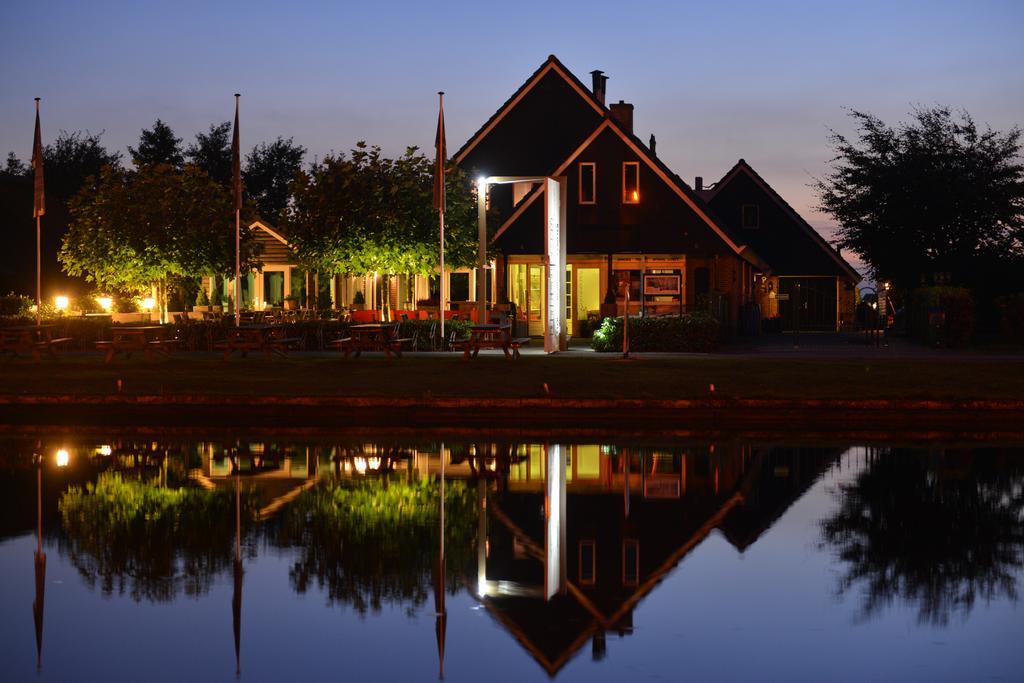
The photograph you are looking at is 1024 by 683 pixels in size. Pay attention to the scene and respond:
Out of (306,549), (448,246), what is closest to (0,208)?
(448,246)

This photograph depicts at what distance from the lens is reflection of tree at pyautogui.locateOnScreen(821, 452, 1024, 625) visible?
877 centimetres

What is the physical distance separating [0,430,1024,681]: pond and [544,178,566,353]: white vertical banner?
16845 millimetres

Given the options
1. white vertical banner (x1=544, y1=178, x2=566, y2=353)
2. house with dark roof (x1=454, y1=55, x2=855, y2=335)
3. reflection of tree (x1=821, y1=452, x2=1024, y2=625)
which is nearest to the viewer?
reflection of tree (x1=821, y1=452, x2=1024, y2=625)

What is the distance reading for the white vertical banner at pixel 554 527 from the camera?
9.06 metres

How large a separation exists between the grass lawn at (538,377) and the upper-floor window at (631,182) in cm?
1663

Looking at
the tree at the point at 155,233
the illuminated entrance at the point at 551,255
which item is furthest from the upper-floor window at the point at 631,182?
the tree at the point at 155,233

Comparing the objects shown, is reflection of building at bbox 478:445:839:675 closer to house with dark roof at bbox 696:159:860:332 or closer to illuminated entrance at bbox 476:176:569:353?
illuminated entrance at bbox 476:176:569:353

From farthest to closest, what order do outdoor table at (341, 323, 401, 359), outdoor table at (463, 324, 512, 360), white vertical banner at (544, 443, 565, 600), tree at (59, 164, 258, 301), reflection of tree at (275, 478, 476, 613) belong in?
tree at (59, 164, 258, 301) → outdoor table at (341, 323, 401, 359) → outdoor table at (463, 324, 512, 360) → white vertical banner at (544, 443, 565, 600) → reflection of tree at (275, 478, 476, 613)

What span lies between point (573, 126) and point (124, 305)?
18322mm

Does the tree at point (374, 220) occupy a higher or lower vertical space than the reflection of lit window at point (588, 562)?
higher

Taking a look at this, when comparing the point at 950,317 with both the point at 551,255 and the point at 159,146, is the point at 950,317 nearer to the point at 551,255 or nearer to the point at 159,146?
the point at 551,255

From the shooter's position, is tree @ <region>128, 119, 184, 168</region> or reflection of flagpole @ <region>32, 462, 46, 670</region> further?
tree @ <region>128, 119, 184, 168</region>

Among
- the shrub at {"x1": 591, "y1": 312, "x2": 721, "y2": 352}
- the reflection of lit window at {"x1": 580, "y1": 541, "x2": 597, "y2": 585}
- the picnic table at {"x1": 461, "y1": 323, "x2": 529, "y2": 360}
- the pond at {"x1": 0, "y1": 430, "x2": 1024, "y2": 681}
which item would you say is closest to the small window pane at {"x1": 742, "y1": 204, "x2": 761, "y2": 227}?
the shrub at {"x1": 591, "y1": 312, "x2": 721, "y2": 352}

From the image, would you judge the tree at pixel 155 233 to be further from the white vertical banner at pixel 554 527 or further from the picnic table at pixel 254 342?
the white vertical banner at pixel 554 527
